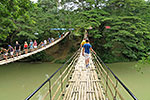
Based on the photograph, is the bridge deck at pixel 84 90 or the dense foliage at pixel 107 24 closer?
the bridge deck at pixel 84 90

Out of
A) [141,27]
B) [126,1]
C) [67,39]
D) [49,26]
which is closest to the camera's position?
[141,27]

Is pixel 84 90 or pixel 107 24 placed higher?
pixel 107 24

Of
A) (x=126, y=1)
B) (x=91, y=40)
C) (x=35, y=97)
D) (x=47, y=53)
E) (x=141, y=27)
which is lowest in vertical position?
(x=35, y=97)

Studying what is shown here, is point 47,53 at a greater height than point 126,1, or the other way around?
point 126,1

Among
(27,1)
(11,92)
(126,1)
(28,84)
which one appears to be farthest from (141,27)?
(11,92)

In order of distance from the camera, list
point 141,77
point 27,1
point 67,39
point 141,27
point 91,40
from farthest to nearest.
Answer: point 67,39 < point 91,40 < point 141,27 < point 141,77 < point 27,1

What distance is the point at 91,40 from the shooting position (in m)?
15.6

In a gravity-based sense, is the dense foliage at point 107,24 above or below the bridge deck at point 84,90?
above

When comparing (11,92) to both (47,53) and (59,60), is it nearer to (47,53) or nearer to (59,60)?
(59,60)

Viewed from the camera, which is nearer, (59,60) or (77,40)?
(59,60)

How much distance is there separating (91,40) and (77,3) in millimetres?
4790

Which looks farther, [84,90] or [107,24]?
[107,24]

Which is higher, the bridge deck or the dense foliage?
the dense foliage

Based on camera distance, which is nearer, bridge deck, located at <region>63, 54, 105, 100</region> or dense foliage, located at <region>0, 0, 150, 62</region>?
bridge deck, located at <region>63, 54, 105, 100</region>
